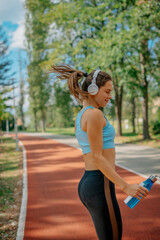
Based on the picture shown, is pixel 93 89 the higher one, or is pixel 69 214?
pixel 93 89

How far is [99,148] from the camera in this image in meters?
1.83

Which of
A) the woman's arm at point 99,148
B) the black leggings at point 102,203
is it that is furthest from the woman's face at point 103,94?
the black leggings at point 102,203

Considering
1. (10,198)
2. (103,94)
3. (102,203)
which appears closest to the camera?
(102,203)

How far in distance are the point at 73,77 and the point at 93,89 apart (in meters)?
0.28

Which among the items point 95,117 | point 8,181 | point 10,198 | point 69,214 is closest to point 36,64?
point 8,181

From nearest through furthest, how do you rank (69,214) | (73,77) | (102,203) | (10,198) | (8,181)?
(102,203)
(73,77)
(69,214)
(10,198)
(8,181)

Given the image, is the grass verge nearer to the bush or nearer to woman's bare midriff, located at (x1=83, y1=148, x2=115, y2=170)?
woman's bare midriff, located at (x1=83, y1=148, x2=115, y2=170)

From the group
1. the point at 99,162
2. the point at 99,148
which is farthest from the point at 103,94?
the point at 99,162

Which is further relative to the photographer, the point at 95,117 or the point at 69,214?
the point at 69,214

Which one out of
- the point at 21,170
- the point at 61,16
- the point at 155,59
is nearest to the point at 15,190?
the point at 21,170

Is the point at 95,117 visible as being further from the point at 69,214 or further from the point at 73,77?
the point at 69,214

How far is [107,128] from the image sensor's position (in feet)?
6.37

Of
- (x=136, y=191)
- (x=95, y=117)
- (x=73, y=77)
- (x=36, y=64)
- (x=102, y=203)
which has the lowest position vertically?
(x=102, y=203)

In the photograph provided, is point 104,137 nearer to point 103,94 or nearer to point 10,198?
point 103,94
